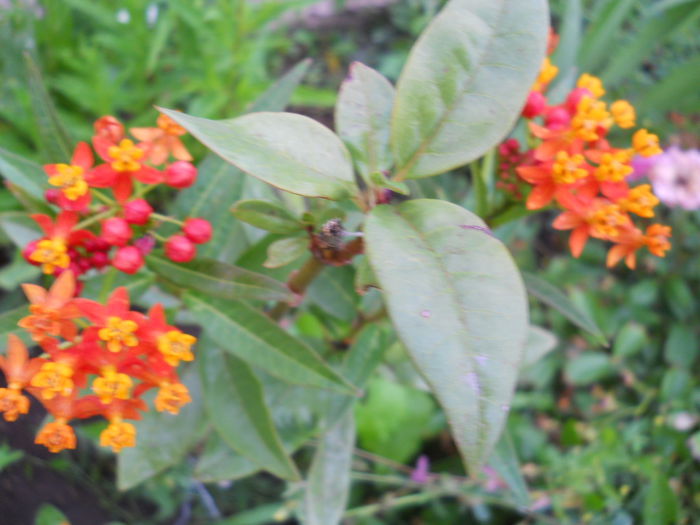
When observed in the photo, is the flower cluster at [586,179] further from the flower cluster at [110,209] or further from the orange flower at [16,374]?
the orange flower at [16,374]

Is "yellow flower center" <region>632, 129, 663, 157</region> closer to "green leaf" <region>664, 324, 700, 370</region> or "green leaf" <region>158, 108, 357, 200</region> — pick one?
"green leaf" <region>158, 108, 357, 200</region>

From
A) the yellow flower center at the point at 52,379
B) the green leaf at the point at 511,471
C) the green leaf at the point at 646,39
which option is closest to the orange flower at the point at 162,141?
the yellow flower center at the point at 52,379

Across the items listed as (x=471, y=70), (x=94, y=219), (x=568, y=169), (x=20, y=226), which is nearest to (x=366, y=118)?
(x=471, y=70)

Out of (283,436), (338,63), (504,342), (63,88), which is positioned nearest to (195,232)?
(504,342)

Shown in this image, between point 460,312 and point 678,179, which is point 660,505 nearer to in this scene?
point 678,179

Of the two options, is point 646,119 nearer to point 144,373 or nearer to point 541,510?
point 541,510

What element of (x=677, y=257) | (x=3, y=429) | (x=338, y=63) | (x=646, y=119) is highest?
(x=646, y=119)

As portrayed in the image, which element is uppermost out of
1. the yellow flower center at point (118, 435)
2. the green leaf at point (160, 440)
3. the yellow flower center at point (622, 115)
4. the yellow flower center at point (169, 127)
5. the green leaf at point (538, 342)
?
the yellow flower center at point (622, 115)
